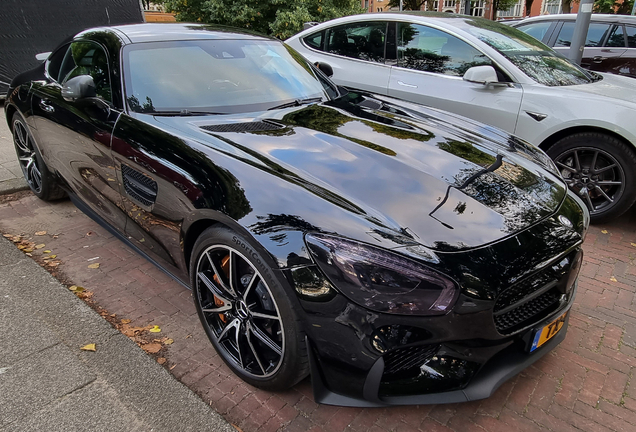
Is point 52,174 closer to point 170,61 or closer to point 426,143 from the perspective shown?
point 170,61

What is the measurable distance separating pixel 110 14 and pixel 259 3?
180 inches

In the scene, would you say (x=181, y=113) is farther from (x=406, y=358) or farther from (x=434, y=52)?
(x=434, y=52)

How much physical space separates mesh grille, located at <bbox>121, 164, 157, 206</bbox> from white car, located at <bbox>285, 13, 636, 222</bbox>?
2503 millimetres

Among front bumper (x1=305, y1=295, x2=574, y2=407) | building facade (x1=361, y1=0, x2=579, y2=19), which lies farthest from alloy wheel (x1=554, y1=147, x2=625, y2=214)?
building facade (x1=361, y1=0, x2=579, y2=19)

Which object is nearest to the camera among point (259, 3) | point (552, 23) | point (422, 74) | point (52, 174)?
point (52, 174)

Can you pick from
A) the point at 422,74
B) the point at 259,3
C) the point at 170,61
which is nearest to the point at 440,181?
the point at 170,61

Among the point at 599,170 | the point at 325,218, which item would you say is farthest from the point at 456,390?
the point at 599,170

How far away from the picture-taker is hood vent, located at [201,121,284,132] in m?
2.41

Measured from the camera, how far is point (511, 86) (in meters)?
4.02

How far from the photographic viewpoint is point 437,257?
1.65 m

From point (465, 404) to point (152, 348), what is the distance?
5.43 feet

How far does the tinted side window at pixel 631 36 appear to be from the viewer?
6690 millimetres

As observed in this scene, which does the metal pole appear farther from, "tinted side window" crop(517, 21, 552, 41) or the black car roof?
the black car roof

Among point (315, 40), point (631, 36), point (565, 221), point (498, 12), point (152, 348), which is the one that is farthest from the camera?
point (498, 12)
